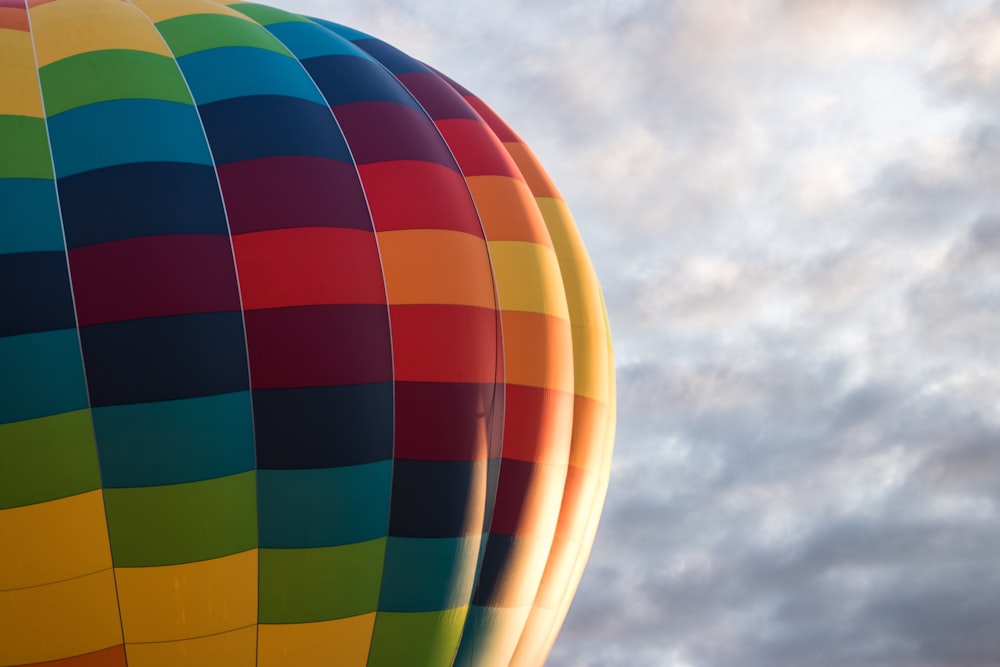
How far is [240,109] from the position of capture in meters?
8.14

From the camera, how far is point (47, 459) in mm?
7031

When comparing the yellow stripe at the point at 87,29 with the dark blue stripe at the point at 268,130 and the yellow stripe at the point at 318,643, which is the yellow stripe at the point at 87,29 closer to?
the dark blue stripe at the point at 268,130

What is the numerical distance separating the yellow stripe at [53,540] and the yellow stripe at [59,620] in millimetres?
72

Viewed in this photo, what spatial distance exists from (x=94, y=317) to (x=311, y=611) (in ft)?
7.58

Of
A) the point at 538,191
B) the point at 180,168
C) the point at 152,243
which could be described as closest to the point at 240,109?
the point at 180,168

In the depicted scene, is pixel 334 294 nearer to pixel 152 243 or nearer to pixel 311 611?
pixel 152 243

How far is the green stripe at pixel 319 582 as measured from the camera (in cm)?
745

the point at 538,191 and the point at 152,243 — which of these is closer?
the point at 152,243

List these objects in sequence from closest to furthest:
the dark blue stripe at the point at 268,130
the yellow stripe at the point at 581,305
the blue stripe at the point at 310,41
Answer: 1. the dark blue stripe at the point at 268,130
2. the blue stripe at the point at 310,41
3. the yellow stripe at the point at 581,305

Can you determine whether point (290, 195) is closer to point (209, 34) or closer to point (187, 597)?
point (209, 34)

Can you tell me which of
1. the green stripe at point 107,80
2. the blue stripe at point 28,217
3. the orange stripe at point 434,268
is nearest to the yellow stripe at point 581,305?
the orange stripe at point 434,268

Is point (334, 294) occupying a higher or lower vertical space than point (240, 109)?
lower

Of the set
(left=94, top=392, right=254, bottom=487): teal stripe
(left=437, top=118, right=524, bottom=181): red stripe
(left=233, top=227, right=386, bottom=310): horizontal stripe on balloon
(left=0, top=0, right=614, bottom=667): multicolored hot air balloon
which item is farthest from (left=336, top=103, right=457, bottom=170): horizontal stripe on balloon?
(left=94, top=392, right=254, bottom=487): teal stripe

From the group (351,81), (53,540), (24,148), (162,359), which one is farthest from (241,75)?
(53,540)
